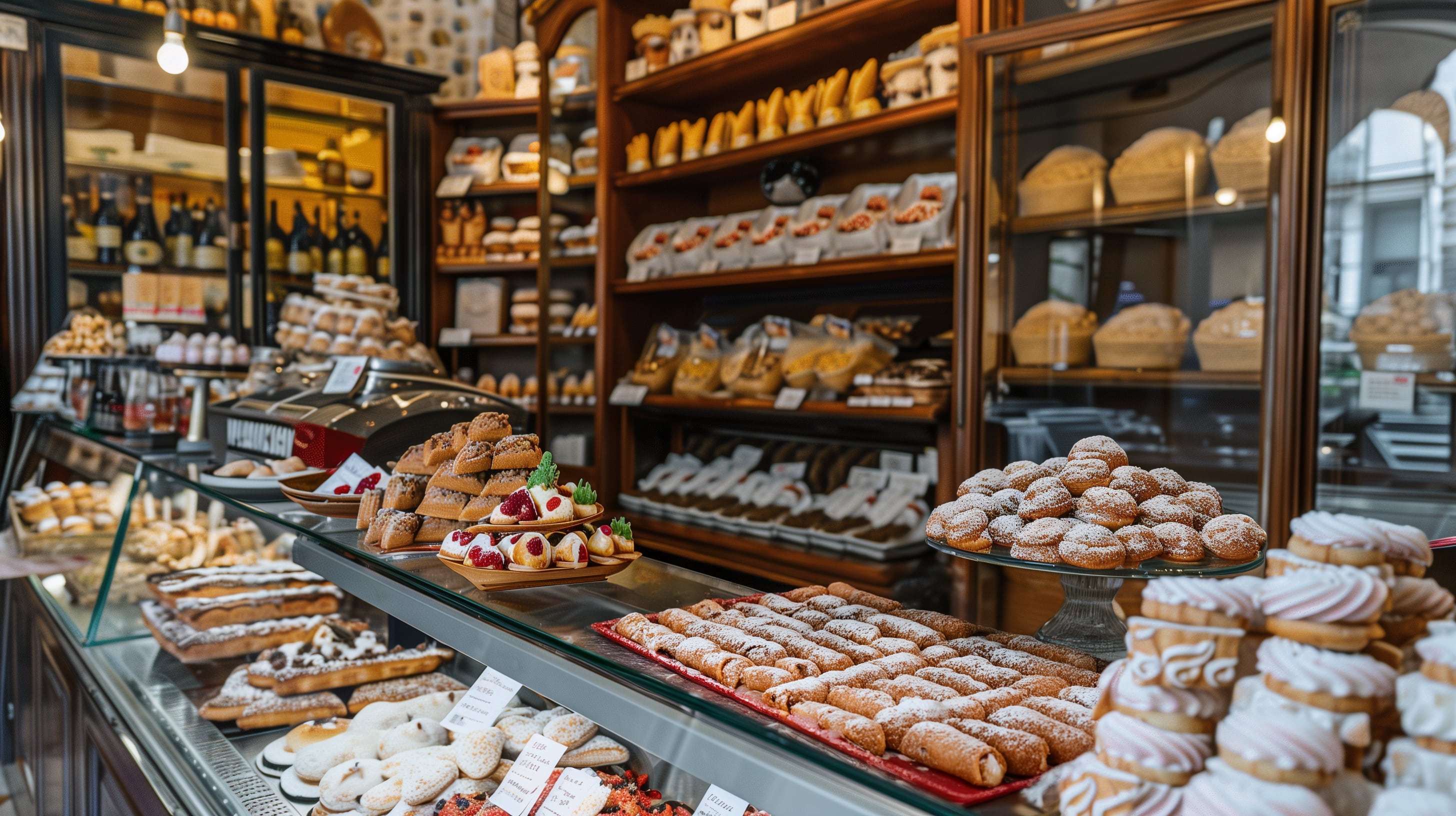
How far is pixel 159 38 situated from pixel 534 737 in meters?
4.03

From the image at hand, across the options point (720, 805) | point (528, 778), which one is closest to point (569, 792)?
point (528, 778)

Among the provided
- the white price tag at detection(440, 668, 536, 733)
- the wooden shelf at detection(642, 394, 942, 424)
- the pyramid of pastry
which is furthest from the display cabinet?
the pyramid of pastry

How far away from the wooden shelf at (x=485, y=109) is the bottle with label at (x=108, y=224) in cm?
150

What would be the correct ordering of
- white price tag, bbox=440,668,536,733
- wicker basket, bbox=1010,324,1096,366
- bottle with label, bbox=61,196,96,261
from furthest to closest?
bottle with label, bbox=61,196,96,261 < wicker basket, bbox=1010,324,1096,366 < white price tag, bbox=440,668,536,733

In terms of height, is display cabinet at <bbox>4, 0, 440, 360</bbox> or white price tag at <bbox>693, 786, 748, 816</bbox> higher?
display cabinet at <bbox>4, 0, 440, 360</bbox>

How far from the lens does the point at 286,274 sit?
4.54 meters

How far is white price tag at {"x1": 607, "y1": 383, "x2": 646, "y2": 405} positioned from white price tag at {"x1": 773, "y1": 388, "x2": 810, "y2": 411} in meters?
0.65

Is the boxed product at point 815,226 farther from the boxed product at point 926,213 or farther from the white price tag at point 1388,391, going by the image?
the white price tag at point 1388,391

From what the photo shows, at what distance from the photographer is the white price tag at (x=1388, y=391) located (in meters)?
2.16

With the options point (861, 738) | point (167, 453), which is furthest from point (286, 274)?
point (861, 738)

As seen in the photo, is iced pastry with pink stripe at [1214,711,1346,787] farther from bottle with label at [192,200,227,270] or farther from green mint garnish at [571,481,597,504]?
bottle with label at [192,200,227,270]

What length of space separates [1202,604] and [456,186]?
4610 mm

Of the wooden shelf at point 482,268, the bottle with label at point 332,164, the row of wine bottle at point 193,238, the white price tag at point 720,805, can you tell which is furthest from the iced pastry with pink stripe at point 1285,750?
the bottle with label at point 332,164

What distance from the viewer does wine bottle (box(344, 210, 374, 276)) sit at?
15.5 feet
